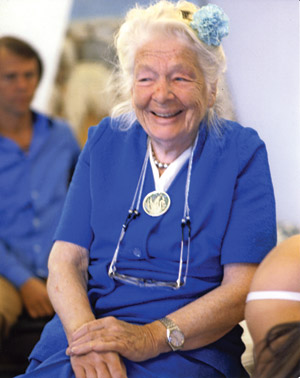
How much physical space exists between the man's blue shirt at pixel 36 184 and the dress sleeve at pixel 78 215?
0.50ft

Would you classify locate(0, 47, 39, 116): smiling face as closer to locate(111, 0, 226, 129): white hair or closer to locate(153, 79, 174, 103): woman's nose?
locate(111, 0, 226, 129): white hair

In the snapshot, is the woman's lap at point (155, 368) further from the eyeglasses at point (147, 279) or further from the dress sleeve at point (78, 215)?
the dress sleeve at point (78, 215)

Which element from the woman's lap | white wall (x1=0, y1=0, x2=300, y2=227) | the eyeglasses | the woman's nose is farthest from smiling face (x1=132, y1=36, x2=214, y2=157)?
the woman's lap

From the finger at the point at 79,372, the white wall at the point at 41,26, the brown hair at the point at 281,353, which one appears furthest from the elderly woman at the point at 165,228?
the white wall at the point at 41,26

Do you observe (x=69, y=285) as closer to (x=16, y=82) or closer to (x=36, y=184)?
(x=36, y=184)

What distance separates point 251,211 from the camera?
141 centimetres

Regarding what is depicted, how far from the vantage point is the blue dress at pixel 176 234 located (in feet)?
4.58

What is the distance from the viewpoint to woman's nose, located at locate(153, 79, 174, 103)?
4.62 feet

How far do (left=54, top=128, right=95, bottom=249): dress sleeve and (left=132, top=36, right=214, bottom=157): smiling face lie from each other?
0.80ft

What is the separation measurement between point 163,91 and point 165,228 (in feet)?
1.20

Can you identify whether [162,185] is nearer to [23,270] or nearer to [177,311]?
[177,311]

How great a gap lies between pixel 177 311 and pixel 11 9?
1.00m

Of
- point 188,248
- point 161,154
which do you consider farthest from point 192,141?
point 188,248

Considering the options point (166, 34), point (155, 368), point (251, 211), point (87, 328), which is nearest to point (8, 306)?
point (87, 328)
